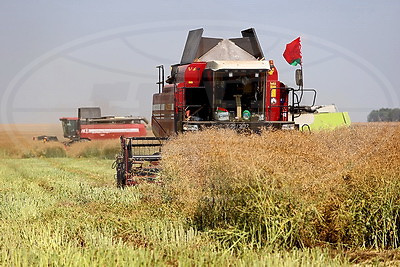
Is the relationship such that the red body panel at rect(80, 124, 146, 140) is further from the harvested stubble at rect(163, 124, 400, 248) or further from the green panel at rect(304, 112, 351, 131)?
the harvested stubble at rect(163, 124, 400, 248)

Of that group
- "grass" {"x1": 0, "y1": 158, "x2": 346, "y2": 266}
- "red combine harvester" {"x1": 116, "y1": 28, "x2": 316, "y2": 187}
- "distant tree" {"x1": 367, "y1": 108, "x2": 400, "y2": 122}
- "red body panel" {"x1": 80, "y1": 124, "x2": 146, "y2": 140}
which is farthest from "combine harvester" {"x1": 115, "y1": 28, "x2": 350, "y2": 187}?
"red body panel" {"x1": 80, "y1": 124, "x2": 146, "y2": 140}

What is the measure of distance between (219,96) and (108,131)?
1860 cm

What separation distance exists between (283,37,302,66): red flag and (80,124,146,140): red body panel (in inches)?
683

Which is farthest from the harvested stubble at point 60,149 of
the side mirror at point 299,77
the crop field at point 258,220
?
the crop field at point 258,220

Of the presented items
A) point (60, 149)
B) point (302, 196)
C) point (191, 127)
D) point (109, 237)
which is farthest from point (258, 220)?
point (60, 149)

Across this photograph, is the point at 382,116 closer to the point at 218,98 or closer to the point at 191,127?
the point at 218,98

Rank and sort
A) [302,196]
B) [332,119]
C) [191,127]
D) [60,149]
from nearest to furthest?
[302,196] < [191,127] < [332,119] < [60,149]

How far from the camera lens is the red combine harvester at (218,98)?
39.4ft

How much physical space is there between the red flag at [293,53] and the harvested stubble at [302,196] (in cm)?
687

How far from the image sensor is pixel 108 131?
30375mm

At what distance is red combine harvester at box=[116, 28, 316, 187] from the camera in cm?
1202

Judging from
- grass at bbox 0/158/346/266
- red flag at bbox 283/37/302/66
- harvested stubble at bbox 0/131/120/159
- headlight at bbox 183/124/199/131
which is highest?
red flag at bbox 283/37/302/66

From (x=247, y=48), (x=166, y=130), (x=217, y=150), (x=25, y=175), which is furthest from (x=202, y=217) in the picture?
(x=25, y=175)

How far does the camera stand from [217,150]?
693 cm
